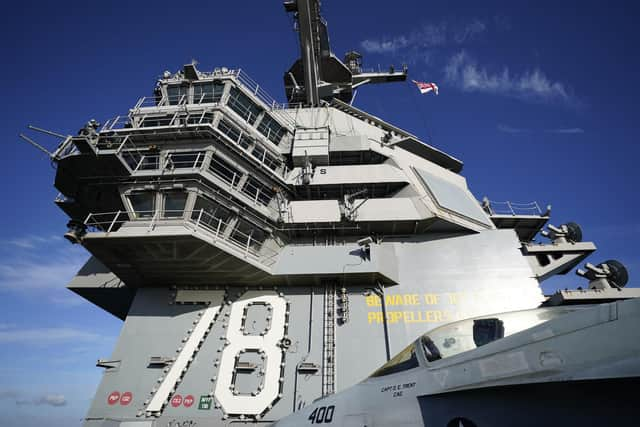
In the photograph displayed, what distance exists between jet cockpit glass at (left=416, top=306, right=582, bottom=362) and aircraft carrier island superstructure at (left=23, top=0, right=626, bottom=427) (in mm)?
8286

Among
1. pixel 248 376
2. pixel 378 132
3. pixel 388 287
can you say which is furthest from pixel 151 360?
pixel 378 132

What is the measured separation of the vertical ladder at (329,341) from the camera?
36.0ft

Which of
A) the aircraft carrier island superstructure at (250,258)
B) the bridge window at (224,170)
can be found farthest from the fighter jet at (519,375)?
the bridge window at (224,170)

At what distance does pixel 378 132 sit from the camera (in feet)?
62.1

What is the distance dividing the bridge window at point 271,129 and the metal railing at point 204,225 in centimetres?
551

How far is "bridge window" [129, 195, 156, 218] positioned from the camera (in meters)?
12.0

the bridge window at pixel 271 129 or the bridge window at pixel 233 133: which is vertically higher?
the bridge window at pixel 271 129

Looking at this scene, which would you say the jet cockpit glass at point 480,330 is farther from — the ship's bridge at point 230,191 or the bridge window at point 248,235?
the bridge window at point 248,235

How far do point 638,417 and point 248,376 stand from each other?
1121 cm

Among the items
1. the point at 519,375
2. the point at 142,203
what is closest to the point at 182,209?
the point at 142,203

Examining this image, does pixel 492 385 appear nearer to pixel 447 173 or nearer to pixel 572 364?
pixel 572 364

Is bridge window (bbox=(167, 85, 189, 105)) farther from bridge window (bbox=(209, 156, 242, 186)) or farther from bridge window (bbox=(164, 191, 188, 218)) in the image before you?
bridge window (bbox=(164, 191, 188, 218))

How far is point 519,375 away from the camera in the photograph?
2.67 m

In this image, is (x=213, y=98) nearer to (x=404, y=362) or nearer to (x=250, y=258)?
(x=250, y=258)
